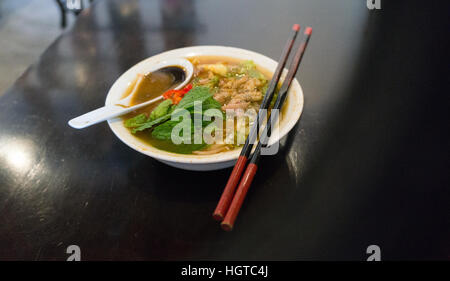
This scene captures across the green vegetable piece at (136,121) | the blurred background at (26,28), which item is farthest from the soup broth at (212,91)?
the blurred background at (26,28)

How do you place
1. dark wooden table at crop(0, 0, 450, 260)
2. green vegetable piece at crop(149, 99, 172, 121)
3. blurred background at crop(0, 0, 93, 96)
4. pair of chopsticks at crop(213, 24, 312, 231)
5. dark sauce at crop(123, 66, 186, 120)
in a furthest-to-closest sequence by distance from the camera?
blurred background at crop(0, 0, 93, 96), dark sauce at crop(123, 66, 186, 120), green vegetable piece at crop(149, 99, 172, 121), dark wooden table at crop(0, 0, 450, 260), pair of chopsticks at crop(213, 24, 312, 231)

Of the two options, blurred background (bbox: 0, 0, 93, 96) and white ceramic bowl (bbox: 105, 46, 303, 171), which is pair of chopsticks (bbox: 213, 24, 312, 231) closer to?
white ceramic bowl (bbox: 105, 46, 303, 171)

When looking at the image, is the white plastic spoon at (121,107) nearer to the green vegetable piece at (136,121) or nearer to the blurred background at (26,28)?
the green vegetable piece at (136,121)

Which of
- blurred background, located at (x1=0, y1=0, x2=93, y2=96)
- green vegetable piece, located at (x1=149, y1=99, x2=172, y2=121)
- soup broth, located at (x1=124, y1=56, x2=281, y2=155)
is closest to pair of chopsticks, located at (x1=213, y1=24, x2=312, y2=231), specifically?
soup broth, located at (x1=124, y1=56, x2=281, y2=155)

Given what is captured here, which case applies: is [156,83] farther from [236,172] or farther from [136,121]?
[236,172]
